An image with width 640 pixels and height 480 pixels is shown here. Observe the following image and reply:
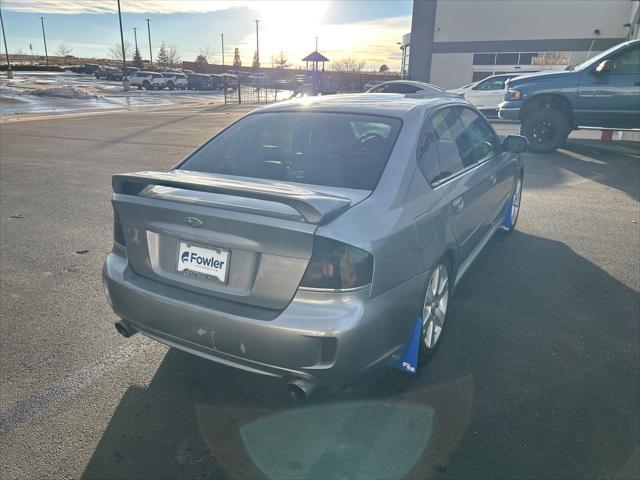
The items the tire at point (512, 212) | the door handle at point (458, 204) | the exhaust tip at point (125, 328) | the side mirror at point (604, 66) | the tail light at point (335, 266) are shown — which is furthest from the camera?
the side mirror at point (604, 66)

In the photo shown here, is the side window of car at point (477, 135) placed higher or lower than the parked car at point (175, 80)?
lower

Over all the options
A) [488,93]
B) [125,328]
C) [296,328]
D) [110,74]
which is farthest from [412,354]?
[110,74]

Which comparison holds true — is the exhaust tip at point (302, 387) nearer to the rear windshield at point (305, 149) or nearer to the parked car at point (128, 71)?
the rear windshield at point (305, 149)

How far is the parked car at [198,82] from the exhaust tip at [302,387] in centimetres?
5255

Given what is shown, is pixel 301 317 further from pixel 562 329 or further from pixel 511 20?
pixel 511 20

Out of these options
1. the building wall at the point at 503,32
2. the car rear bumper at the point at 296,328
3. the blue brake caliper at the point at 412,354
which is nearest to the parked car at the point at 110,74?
the building wall at the point at 503,32

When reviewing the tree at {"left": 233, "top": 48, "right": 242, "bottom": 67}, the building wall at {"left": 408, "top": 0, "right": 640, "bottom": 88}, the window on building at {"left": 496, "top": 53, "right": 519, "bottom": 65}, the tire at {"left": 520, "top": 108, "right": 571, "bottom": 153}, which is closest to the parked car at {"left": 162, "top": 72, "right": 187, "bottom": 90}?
the building wall at {"left": 408, "top": 0, "right": 640, "bottom": 88}

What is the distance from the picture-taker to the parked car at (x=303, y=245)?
212 centimetres

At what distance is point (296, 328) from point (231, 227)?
1.79ft

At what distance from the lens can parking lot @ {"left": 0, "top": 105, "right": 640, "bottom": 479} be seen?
2.26m

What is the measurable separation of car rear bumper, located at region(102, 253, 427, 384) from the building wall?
31624 mm

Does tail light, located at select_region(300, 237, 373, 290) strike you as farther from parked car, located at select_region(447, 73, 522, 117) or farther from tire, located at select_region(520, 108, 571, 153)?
parked car, located at select_region(447, 73, 522, 117)

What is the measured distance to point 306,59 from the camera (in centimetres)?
3353

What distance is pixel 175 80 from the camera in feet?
160
